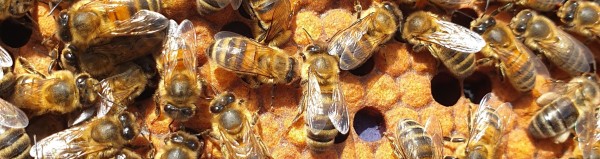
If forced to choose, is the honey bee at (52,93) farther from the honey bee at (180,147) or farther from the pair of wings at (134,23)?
the honey bee at (180,147)

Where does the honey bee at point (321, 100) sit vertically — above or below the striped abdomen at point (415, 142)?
above

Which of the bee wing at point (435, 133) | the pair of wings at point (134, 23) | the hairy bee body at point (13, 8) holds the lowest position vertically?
the bee wing at point (435, 133)

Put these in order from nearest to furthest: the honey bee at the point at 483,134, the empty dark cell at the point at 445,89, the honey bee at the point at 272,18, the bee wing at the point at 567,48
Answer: the honey bee at the point at 272,18, the honey bee at the point at 483,134, the bee wing at the point at 567,48, the empty dark cell at the point at 445,89

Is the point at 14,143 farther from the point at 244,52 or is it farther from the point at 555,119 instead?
the point at 555,119

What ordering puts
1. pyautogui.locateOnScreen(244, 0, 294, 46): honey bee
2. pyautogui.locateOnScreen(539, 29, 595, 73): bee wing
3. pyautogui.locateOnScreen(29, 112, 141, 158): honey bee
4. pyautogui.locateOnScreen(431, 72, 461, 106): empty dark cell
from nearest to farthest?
pyautogui.locateOnScreen(29, 112, 141, 158): honey bee, pyautogui.locateOnScreen(244, 0, 294, 46): honey bee, pyautogui.locateOnScreen(539, 29, 595, 73): bee wing, pyautogui.locateOnScreen(431, 72, 461, 106): empty dark cell

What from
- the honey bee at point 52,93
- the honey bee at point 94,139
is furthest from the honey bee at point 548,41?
the honey bee at point 52,93

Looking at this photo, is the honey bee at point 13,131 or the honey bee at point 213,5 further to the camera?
the honey bee at point 213,5

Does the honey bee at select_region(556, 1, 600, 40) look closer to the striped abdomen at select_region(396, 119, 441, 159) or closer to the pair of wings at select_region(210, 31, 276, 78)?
the striped abdomen at select_region(396, 119, 441, 159)

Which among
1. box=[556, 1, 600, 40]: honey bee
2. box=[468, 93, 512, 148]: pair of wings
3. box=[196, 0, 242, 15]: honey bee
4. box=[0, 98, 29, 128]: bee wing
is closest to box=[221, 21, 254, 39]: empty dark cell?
box=[196, 0, 242, 15]: honey bee
